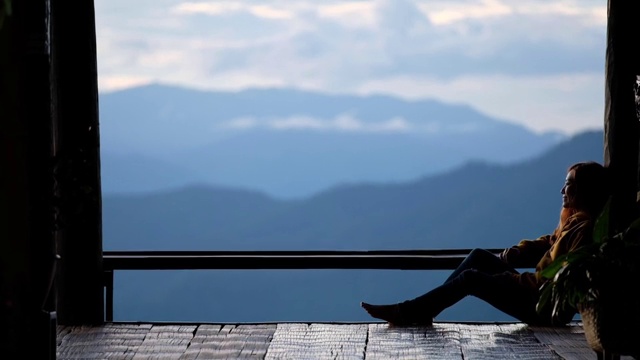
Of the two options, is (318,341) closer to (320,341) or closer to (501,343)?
(320,341)

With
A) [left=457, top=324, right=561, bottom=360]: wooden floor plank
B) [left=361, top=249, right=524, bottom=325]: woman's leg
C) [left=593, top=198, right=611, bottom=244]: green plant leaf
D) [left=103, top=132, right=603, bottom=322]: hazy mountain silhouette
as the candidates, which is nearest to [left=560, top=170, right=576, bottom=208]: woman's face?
[left=361, top=249, right=524, bottom=325]: woman's leg

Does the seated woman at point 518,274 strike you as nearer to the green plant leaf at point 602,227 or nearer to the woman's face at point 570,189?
the woman's face at point 570,189

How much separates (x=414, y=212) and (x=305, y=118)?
13.2 feet

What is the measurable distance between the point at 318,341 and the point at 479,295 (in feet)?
3.01

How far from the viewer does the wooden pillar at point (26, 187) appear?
315cm

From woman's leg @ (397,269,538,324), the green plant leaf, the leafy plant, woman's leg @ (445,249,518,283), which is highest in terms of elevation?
the green plant leaf

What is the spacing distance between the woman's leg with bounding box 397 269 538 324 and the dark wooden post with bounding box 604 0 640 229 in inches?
23.6

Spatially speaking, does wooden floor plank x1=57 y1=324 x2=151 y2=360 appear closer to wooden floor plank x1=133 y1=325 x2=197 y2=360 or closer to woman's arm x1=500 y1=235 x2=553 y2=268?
wooden floor plank x1=133 y1=325 x2=197 y2=360

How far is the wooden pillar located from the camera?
3.15 metres

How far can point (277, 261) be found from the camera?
240 inches

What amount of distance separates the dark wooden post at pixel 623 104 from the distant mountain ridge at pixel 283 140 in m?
20.4

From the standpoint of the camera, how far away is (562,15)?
25578 millimetres

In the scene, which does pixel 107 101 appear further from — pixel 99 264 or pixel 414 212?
pixel 99 264

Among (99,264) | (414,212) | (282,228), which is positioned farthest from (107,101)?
(99,264)
